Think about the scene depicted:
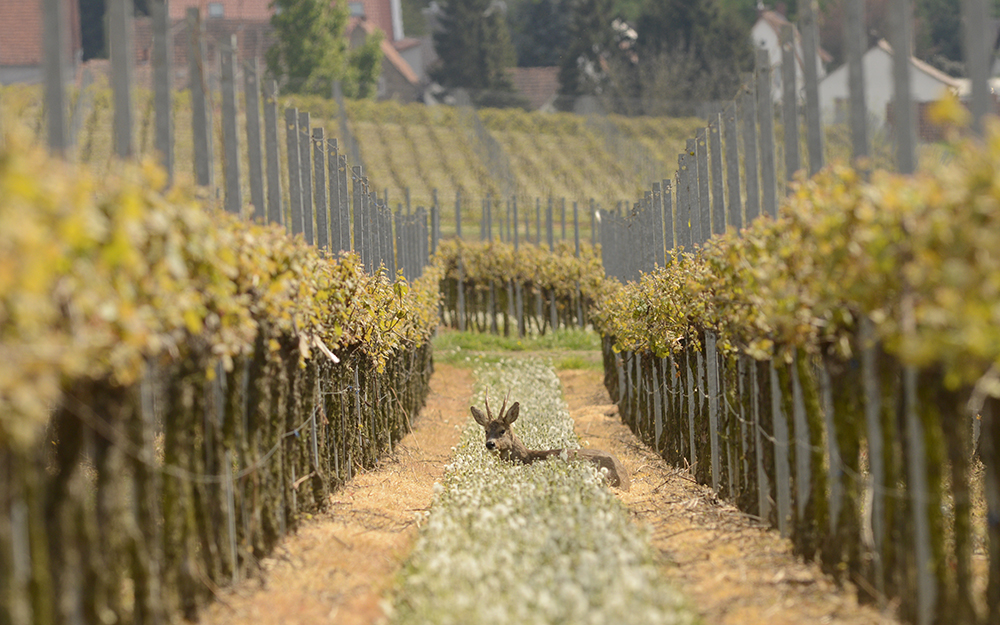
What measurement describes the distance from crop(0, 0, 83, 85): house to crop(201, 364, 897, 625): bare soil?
168ft

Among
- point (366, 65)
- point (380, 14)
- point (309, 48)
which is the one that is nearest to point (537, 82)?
point (380, 14)

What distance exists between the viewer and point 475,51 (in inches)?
2537

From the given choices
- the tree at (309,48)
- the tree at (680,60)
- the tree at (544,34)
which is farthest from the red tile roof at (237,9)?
the tree at (680,60)

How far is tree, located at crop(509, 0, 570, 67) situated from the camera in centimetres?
7369

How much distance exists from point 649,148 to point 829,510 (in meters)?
48.1

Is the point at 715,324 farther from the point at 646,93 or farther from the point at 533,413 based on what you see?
the point at 646,93

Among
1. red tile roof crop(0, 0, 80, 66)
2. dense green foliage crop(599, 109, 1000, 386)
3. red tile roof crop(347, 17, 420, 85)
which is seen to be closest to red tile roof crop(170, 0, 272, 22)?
red tile roof crop(347, 17, 420, 85)

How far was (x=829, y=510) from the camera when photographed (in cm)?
635

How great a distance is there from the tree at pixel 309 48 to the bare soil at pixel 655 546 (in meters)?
47.6

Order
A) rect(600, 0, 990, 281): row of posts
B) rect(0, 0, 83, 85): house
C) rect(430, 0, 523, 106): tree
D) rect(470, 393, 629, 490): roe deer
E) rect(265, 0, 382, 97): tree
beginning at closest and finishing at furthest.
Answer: rect(600, 0, 990, 281): row of posts < rect(470, 393, 629, 490): roe deer < rect(0, 0, 83, 85): house < rect(265, 0, 382, 97): tree < rect(430, 0, 523, 106): tree

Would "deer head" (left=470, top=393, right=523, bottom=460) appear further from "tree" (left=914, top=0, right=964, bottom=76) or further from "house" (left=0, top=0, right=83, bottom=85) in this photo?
Answer: "tree" (left=914, top=0, right=964, bottom=76)

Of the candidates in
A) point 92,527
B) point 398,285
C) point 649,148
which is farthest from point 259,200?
point 649,148

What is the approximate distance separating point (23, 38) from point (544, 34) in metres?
32.0

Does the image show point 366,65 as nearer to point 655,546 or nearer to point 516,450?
point 516,450
